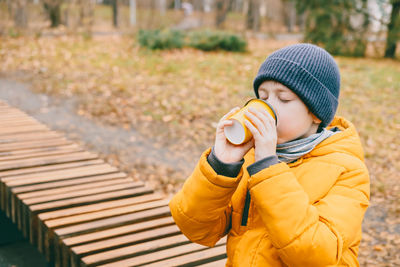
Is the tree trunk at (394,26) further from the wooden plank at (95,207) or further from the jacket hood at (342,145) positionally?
the jacket hood at (342,145)

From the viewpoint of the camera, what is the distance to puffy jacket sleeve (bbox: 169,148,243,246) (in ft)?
5.74

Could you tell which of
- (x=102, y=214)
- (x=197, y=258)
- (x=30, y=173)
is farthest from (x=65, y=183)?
(x=197, y=258)

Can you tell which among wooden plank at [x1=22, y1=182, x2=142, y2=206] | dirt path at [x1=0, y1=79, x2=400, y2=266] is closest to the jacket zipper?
wooden plank at [x1=22, y1=182, x2=142, y2=206]

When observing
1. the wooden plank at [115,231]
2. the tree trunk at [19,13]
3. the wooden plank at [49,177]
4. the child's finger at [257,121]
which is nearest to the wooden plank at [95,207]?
the wooden plank at [115,231]

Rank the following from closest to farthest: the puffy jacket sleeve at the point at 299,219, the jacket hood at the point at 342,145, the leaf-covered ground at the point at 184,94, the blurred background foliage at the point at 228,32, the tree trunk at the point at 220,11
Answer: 1. the puffy jacket sleeve at the point at 299,219
2. the jacket hood at the point at 342,145
3. the leaf-covered ground at the point at 184,94
4. the blurred background foliage at the point at 228,32
5. the tree trunk at the point at 220,11

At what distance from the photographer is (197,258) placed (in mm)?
2553

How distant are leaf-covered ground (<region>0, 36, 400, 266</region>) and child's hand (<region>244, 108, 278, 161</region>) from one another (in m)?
2.55

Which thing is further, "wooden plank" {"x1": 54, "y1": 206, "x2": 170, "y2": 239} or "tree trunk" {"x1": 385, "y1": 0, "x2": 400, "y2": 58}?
"tree trunk" {"x1": 385, "y1": 0, "x2": 400, "y2": 58}

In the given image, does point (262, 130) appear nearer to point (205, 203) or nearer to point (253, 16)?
point (205, 203)

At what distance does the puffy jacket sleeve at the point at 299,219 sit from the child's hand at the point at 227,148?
5.5 inches

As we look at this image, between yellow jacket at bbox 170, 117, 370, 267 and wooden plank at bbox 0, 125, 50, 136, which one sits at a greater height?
yellow jacket at bbox 170, 117, 370, 267

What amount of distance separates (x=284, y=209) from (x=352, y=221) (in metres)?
0.31

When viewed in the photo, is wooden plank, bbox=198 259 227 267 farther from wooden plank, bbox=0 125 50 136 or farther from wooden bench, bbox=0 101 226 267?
wooden plank, bbox=0 125 50 136

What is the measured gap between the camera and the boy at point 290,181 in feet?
5.22
